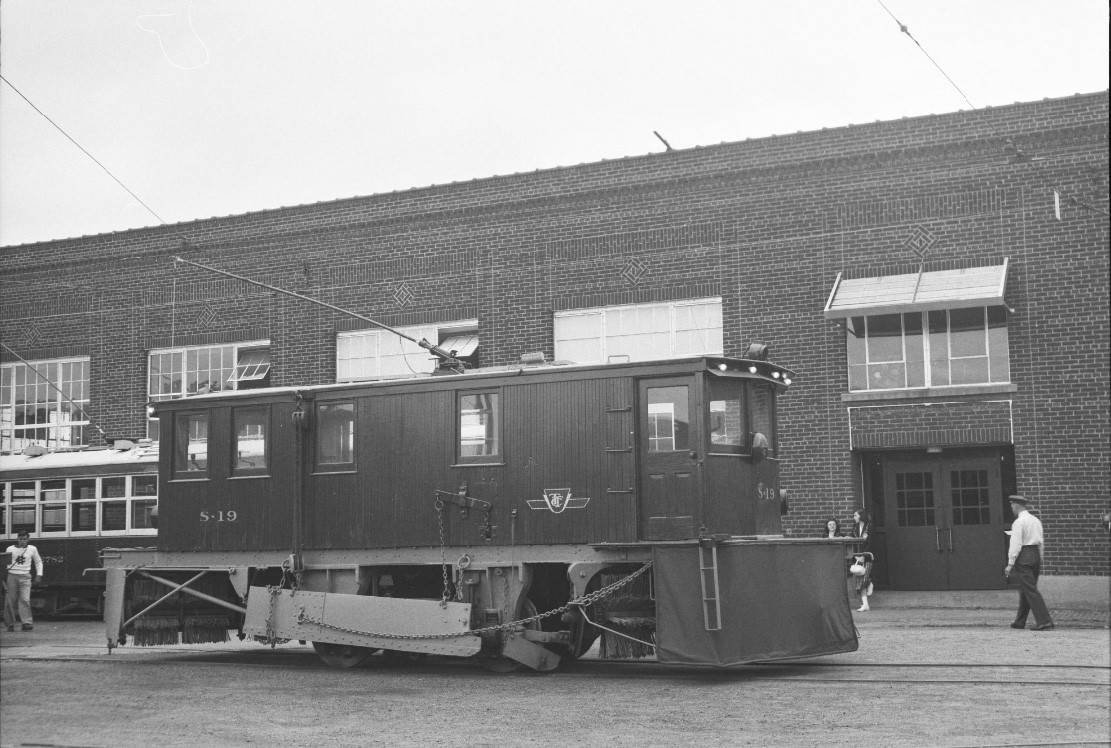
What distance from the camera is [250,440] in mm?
15328

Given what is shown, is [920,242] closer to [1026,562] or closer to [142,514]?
[1026,562]

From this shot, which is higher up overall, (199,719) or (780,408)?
(780,408)

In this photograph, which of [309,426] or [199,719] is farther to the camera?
[309,426]

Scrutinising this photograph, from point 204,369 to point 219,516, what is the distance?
11.7m

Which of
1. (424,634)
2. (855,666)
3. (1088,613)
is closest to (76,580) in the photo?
(424,634)

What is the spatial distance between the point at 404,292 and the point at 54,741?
1638 centimetres

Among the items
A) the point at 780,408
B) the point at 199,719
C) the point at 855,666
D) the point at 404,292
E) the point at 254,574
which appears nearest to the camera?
the point at 199,719

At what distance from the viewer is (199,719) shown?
10.2 metres

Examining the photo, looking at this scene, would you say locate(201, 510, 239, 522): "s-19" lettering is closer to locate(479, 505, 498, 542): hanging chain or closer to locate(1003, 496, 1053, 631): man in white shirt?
locate(479, 505, 498, 542): hanging chain

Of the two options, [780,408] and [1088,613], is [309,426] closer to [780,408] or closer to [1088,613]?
[780,408]

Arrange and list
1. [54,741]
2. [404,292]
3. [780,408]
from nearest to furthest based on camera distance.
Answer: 1. [54,741]
2. [780,408]
3. [404,292]

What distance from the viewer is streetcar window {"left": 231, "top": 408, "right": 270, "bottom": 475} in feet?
49.8

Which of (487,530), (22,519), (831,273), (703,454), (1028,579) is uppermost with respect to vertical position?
(831,273)

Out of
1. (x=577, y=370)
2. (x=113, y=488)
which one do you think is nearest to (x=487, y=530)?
(x=577, y=370)
